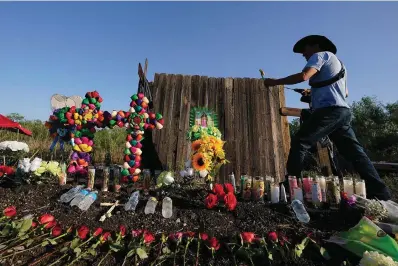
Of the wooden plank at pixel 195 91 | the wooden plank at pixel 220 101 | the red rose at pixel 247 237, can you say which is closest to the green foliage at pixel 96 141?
the wooden plank at pixel 195 91

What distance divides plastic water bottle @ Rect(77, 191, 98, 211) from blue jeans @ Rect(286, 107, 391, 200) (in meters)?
2.08

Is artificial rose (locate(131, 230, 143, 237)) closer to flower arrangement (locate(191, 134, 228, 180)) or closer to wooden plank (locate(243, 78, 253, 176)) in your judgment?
flower arrangement (locate(191, 134, 228, 180))

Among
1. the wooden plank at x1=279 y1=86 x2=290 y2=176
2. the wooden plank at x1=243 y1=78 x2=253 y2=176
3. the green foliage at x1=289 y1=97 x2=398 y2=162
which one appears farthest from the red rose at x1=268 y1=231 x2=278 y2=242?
the green foliage at x1=289 y1=97 x2=398 y2=162

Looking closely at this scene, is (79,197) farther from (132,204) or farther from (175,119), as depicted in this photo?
(175,119)

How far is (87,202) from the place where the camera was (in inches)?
105

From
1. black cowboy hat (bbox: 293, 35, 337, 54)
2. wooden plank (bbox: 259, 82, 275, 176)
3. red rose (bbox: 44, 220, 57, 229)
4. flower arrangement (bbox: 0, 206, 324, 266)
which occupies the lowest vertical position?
flower arrangement (bbox: 0, 206, 324, 266)

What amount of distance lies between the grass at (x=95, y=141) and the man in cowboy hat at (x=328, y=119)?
5.11 meters

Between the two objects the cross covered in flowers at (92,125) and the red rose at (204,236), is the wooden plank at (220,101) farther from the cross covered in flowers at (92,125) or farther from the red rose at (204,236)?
the red rose at (204,236)

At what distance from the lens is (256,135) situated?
580 cm

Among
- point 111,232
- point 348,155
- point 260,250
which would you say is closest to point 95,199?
point 111,232

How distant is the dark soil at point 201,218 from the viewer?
2.28 m

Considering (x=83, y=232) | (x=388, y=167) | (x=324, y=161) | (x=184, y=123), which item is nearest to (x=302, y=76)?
(x=83, y=232)

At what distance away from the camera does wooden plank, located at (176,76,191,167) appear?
18.0 feet

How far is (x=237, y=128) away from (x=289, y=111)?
121cm
